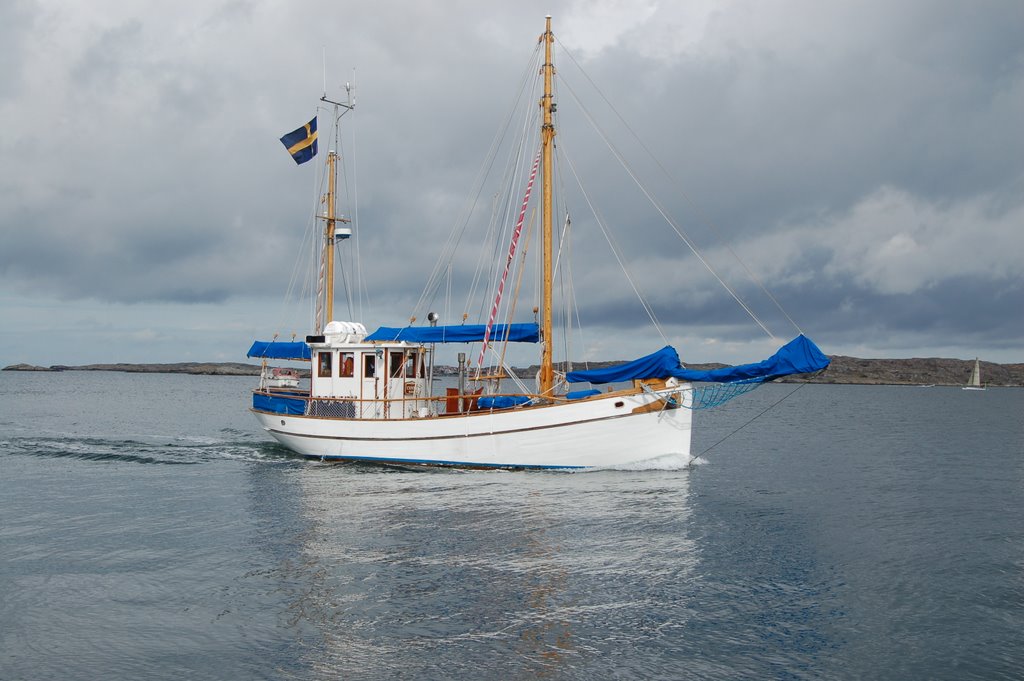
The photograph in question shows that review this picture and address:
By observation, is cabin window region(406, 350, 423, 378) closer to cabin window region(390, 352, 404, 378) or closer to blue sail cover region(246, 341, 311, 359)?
cabin window region(390, 352, 404, 378)

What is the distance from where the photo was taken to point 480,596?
13852mm

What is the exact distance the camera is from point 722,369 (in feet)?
81.6

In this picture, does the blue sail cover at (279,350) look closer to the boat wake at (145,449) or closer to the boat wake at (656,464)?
the boat wake at (145,449)

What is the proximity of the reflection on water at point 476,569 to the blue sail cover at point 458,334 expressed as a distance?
554 centimetres

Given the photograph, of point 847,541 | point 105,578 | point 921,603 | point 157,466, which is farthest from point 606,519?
point 157,466

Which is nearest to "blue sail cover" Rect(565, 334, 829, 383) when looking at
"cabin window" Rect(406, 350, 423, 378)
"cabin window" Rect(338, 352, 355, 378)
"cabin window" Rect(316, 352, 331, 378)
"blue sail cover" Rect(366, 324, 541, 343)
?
"blue sail cover" Rect(366, 324, 541, 343)

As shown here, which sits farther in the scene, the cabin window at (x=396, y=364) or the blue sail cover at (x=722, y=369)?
the cabin window at (x=396, y=364)

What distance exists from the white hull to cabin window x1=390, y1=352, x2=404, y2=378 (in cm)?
275

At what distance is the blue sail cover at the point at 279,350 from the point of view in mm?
34625

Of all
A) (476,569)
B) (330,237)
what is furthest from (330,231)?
(476,569)

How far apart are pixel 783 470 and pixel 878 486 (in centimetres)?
483

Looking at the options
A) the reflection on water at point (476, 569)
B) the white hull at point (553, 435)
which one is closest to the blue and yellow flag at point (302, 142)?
the white hull at point (553, 435)

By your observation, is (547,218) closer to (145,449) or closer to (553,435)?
(553,435)

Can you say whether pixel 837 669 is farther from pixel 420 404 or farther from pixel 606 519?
pixel 420 404
